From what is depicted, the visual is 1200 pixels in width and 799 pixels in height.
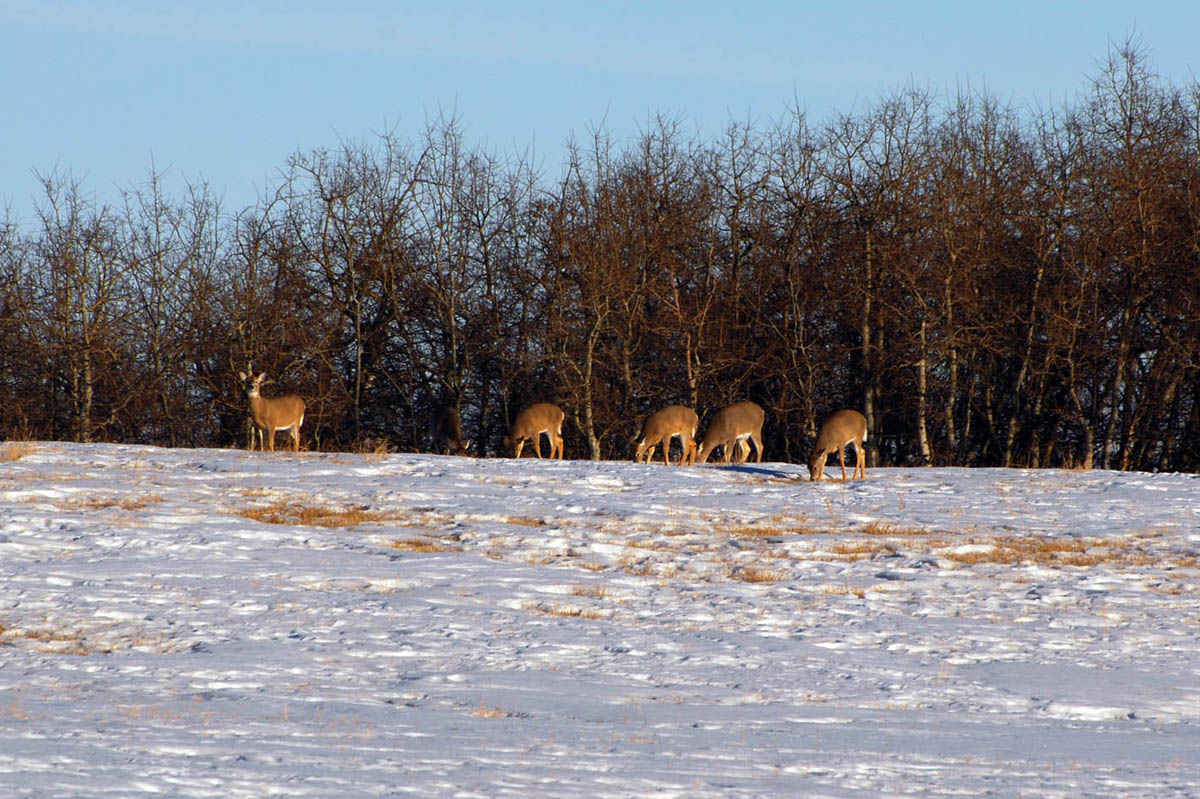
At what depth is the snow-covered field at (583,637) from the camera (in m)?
6.47

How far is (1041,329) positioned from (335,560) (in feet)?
80.0

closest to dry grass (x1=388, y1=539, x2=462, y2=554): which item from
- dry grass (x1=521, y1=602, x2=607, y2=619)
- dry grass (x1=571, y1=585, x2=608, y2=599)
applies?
dry grass (x1=571, y1=585, x2=608, y2=599)

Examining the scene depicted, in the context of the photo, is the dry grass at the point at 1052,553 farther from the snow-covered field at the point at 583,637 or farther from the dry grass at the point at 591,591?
the dry grass at the point at 591,591

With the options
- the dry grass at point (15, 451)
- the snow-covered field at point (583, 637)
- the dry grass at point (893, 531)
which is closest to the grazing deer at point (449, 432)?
the dry grass at point (15, 451)

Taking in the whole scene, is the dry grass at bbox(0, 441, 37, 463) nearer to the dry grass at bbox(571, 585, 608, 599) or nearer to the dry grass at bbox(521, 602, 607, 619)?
the dry grass at bbox(571, 585, 608, 599)

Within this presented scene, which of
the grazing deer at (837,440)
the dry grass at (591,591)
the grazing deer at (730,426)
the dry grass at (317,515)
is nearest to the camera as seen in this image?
the dry grass at (591,591)

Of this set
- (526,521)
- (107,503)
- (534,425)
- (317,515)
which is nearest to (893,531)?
(526,521)

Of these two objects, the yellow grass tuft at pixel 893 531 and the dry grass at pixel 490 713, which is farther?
the yellow grass tuft at pixel 893 531

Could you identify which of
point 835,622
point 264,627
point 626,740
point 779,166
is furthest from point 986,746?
point 779,166

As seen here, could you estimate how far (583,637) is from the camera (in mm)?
10375

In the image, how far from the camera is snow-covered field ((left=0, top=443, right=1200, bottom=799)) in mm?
6469

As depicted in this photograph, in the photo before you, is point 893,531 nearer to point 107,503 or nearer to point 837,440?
point 837,440

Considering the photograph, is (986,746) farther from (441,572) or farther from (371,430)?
(371,430)

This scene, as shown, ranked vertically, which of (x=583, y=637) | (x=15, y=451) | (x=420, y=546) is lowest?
(x=583, y=637)
